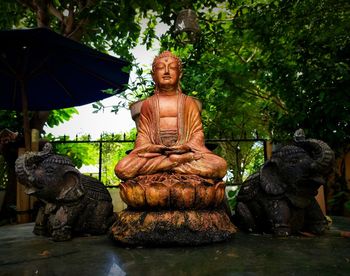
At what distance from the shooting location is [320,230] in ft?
10.00

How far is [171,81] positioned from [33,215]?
316cm

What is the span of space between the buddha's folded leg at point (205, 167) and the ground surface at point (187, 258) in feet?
2.10

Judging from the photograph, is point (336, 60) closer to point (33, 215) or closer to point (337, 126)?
point (337, 126)

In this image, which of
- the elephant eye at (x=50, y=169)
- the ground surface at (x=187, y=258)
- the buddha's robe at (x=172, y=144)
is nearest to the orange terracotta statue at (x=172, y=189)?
Result: the buddha's robe at (x=172, y=144)

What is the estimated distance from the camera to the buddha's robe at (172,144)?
9.71ft

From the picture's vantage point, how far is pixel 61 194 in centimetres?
304

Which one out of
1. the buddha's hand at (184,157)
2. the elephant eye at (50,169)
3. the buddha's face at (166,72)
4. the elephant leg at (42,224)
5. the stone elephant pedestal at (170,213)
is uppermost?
the buddha's face at (166,72)

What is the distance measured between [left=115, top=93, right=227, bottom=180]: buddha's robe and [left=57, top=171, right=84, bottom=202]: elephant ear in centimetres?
48

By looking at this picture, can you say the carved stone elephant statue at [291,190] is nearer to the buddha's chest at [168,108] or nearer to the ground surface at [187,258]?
the ground surface at [187,258]

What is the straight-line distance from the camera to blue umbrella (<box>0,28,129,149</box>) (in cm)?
412

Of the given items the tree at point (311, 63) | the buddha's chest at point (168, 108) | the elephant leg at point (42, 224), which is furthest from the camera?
the tree at point (311, 63)

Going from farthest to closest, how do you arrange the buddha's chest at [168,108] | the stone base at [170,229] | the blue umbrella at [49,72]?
the blue umbrella at [49,72], the buddha's chest at [168,108], the stone base at [170,229]

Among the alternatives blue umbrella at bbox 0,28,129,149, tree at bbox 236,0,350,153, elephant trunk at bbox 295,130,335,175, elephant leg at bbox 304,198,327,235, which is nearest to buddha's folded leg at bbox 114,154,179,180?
elephant trunk at bbox 295,130,335,175

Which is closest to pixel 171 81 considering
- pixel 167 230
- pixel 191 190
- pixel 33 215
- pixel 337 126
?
pixel 191 190
